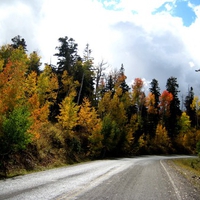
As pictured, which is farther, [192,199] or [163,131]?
[163,131]

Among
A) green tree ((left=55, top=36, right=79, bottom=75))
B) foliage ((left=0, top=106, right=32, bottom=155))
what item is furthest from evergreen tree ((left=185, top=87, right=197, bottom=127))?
foliage ((left=0, top=106, right=32, bottom=155))

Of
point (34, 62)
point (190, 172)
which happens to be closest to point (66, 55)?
point (34, 62)

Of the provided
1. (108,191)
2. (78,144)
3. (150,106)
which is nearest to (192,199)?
(108,191)

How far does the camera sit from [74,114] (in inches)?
1205

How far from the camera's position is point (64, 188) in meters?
9.16

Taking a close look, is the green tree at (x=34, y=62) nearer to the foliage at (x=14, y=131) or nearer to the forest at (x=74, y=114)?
the forest at (x=74, y=114)

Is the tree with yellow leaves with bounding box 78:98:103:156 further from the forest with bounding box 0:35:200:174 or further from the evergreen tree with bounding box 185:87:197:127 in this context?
the evergreen tree with bounding box 185:87:197:127

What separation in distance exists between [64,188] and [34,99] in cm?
1206

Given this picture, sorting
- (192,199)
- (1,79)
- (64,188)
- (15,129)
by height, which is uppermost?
(1,79)

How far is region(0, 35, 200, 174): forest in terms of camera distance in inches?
656

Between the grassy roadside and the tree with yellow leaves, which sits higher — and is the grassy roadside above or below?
below

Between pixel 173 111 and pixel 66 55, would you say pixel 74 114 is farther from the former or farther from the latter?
pixel 173 111

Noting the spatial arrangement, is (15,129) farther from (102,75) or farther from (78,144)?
(102,75)

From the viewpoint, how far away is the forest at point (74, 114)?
16.7 metres
